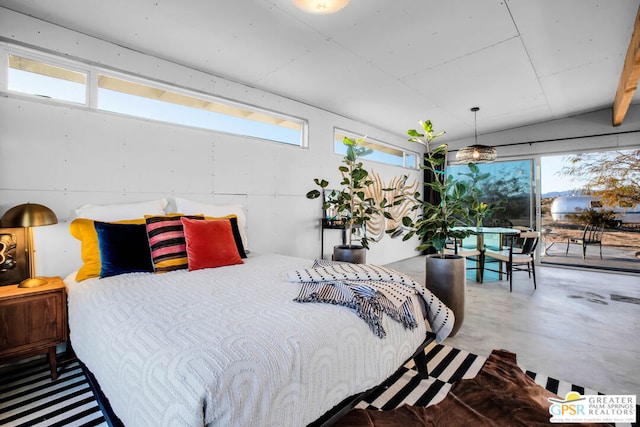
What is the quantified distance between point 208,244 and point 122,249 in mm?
580

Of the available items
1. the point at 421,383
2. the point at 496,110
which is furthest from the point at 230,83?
the point at 496,110

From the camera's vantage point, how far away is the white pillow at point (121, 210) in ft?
7.86

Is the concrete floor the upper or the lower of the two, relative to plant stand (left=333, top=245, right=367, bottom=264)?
lower

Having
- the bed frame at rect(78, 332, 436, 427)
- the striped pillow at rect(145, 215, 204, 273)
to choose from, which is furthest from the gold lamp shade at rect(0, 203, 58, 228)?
the bed frame at rect(78, 332, 436, 427)

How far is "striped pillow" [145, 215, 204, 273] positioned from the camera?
7.45ft

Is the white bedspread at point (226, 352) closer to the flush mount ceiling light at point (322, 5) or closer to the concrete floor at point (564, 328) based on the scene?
the concrete floor at point (564, 328)

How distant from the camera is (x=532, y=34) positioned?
284 centimetres

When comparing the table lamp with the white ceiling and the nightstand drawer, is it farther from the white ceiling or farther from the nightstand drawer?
the white ceiling

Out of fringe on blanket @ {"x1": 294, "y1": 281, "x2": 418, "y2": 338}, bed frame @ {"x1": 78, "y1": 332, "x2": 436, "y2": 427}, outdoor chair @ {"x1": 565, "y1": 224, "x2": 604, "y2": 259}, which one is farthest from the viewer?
outdoor chair @ {"x1": 565, "y1": 224, "x2": 604, "y2": 259}

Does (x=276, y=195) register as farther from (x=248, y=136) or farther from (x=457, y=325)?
(x=457, y=325)

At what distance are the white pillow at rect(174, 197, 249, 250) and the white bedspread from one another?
46.0 inches

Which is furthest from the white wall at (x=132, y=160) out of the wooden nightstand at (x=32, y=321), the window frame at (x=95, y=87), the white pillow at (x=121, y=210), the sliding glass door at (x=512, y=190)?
the sliding glass door at (x=512, y=190)

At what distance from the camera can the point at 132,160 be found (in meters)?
2.77

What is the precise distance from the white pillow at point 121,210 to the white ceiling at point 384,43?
142 centimetres
